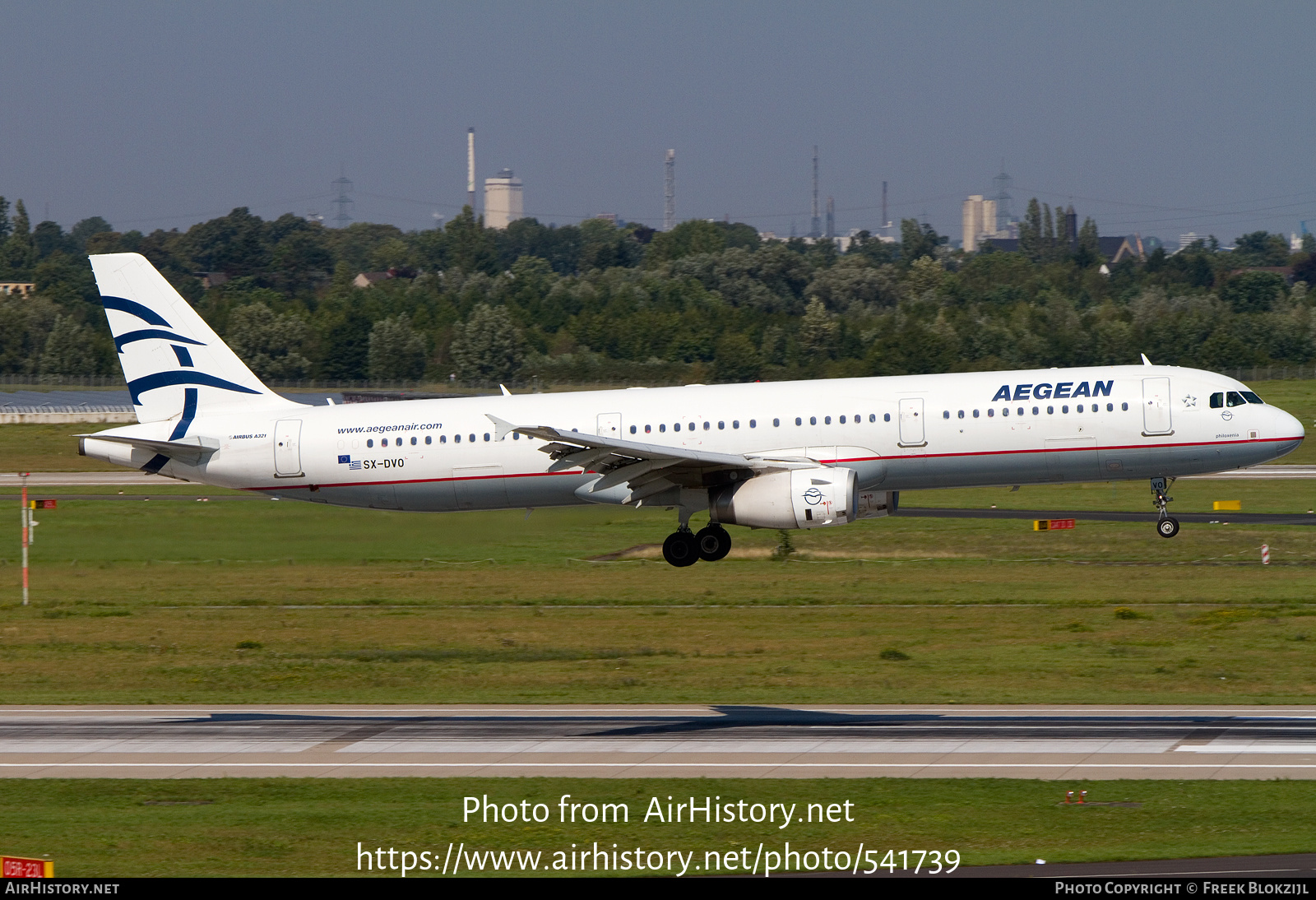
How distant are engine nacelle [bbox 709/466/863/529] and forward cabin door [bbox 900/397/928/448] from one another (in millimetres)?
1934

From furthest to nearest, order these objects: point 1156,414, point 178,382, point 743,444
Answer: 1. point 178,382
2. point 743,444
3. point 1156,414

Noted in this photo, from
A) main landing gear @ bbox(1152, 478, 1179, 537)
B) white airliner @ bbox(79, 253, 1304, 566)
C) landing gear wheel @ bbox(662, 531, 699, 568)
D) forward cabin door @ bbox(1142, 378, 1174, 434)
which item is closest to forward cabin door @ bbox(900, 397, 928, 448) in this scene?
white airliner @ bbox(79, 253, 1304, 566)

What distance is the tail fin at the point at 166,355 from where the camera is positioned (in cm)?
5150

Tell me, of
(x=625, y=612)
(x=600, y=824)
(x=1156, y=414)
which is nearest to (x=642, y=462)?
(x=600, y=824)

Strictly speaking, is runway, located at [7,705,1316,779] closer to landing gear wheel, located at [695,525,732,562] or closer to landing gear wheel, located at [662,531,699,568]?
landing gear wheel, located at [662,531,699,568]

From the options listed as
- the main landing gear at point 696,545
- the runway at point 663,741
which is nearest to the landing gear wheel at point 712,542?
the main landing gear at point 696,545

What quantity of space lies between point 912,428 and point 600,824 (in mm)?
16099

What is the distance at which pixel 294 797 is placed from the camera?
3947 centimetres

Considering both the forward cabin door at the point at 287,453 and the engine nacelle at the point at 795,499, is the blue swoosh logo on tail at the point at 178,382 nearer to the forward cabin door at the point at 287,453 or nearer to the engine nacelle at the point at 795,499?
the forward cabin door at the point at 287,453

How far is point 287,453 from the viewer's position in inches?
1953

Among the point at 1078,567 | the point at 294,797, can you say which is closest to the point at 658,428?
the point at 294,797

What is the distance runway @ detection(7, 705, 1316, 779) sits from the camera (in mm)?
42344

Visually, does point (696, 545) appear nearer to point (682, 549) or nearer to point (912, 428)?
point (682, 549)
